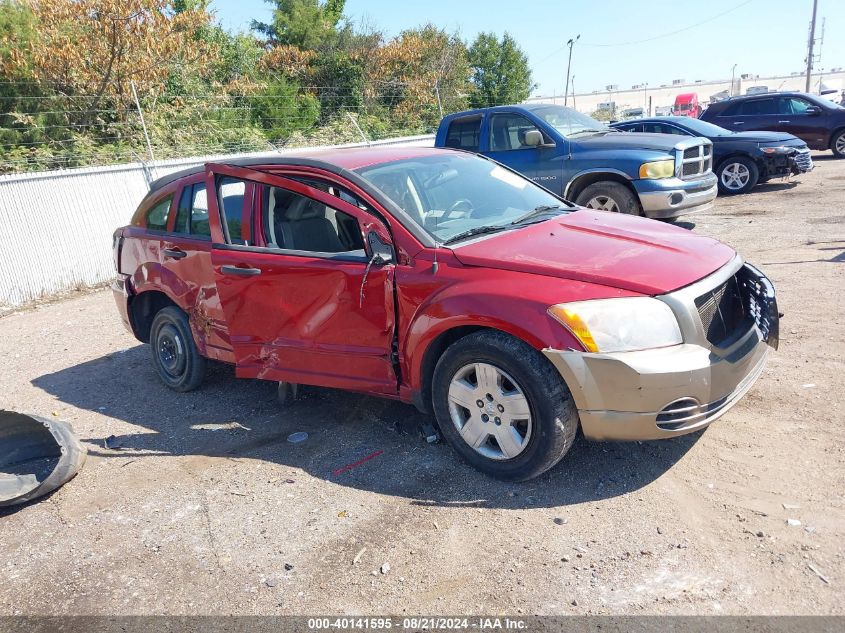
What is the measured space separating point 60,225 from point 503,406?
8.45 m

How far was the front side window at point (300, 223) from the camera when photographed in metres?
4.51

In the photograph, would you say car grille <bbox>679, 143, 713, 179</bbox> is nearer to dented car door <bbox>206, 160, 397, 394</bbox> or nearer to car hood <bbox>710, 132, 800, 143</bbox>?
car hood <bbox>710, 132, 800, 143</bbox>

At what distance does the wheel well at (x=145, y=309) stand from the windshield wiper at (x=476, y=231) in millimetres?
2882

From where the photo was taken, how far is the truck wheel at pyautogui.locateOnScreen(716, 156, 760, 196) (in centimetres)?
1322

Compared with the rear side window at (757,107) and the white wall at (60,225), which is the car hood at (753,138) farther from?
the white wall at (60,225)

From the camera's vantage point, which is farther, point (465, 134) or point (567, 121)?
point (465, 134)

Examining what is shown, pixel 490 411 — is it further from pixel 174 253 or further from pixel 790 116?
pixel 790 116

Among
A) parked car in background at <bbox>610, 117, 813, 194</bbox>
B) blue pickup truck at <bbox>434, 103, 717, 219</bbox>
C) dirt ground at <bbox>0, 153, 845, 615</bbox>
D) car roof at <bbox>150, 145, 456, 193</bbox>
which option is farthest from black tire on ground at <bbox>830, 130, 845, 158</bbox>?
car roof at <bbox>150, 145, 456, 193</bbox>

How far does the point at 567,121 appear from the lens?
10.3m

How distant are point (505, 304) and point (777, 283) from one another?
454 centimetres

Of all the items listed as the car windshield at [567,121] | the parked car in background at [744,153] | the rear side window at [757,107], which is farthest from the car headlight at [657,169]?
the rear side window at [757,107]

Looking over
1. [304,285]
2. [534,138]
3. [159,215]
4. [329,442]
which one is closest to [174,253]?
[159,215]

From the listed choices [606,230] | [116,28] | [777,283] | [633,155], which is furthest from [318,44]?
[606,230]

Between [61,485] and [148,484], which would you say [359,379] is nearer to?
[148,484]
